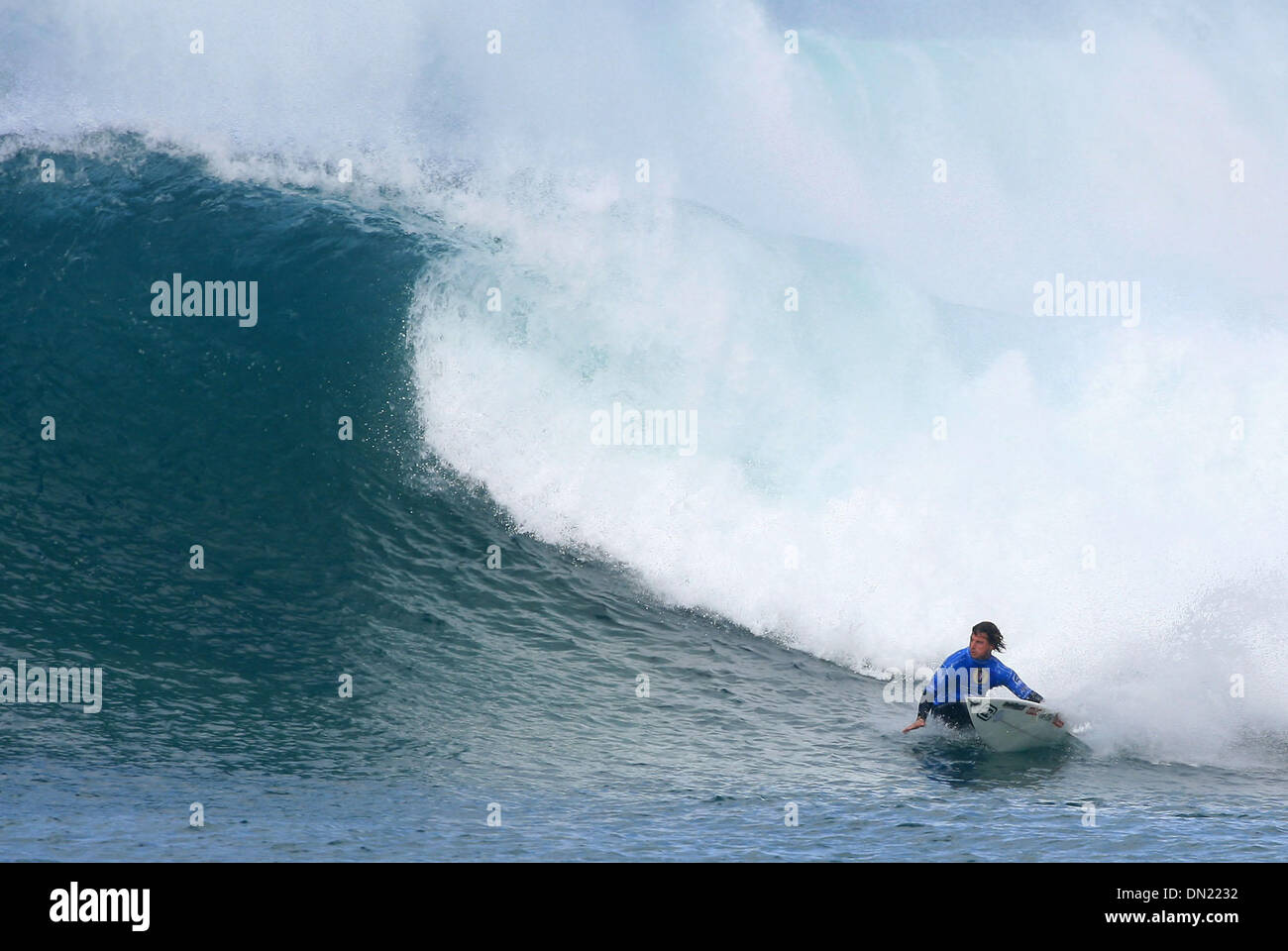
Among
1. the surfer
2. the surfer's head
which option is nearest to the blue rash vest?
the surfer

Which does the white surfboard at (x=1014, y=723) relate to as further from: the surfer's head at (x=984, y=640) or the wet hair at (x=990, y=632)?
the wet hair at (x=990, y=632)

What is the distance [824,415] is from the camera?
671 inches

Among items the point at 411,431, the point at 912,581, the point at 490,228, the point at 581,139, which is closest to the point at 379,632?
the point at 411,431

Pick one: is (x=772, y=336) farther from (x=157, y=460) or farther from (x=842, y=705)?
(x=157, y=460)

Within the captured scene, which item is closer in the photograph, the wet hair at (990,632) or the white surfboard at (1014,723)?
the white surfboard at (1014,723)

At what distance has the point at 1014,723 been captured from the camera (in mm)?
10453

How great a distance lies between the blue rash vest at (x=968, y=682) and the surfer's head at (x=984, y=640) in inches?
4.1

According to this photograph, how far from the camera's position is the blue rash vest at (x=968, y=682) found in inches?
425

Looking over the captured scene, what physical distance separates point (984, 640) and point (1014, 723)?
0.71m

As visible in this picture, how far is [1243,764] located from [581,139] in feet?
47.8

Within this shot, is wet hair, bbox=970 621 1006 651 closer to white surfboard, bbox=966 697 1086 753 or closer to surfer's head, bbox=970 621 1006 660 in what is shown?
surfer's head, bbox=970 621 1006 660

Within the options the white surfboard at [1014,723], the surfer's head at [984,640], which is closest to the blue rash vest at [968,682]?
the surfer's head at [984,640]

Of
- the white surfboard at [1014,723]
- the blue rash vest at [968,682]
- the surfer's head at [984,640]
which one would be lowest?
the white surfboard at [1014,723]

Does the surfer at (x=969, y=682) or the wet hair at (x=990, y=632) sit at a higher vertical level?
the wet hair at (x=990, y=632)
